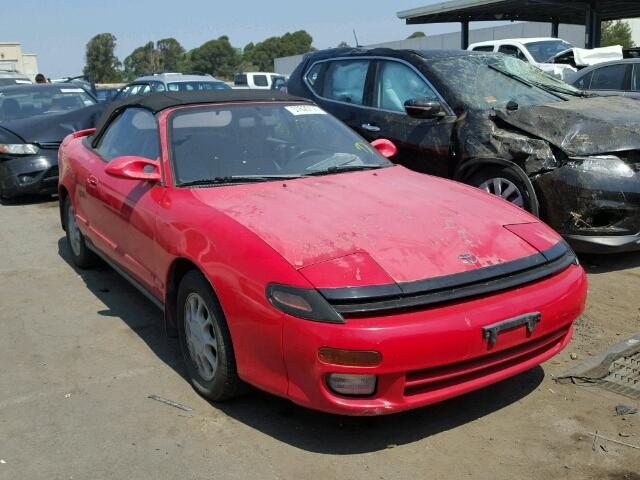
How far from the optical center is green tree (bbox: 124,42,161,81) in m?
88.2

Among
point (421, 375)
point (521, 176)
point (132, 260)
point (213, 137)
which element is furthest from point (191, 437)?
point (521, 176)

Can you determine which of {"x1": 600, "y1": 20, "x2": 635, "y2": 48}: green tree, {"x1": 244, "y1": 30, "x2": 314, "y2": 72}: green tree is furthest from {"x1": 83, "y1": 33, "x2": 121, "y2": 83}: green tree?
{"x1": 600, "y1": 20, "x2": 635, "y2": 48}: green tree

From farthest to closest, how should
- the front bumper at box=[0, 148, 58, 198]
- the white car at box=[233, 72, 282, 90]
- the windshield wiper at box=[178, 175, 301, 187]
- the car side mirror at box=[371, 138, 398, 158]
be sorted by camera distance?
the white car at box=[233, 72, 282, 90]
the front bumper at box=[0, 148, 58, 198]
the car side mirror at box=[371, 138, 398, 158]
the windshield wiper at box=[178, 175, 301, 187]

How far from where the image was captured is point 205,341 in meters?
3.38

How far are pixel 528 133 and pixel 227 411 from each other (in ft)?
10.9

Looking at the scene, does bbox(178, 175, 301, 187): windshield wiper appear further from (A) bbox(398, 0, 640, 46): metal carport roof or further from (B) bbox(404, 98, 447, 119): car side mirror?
(A) bbox(398, 0, 640, 46): metal carport roof

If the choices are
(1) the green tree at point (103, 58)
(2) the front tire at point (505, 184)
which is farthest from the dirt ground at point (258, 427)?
(1) the green tree at point (103, 58)

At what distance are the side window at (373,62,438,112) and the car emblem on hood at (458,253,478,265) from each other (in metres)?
3.25

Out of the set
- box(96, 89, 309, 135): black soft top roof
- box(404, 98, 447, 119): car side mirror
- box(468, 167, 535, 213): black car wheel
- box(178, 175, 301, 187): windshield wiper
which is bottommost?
box(468, 167, 535, 213): black car wheel

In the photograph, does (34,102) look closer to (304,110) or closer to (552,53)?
(304,110)

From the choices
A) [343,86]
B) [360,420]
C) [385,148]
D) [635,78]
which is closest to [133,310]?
[385,148]

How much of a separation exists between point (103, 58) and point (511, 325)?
Answer: 86.9m

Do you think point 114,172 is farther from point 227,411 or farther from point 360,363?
point 360,363

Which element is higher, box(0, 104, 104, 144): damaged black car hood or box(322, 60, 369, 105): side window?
box(322, 60, 369, 105): side window
